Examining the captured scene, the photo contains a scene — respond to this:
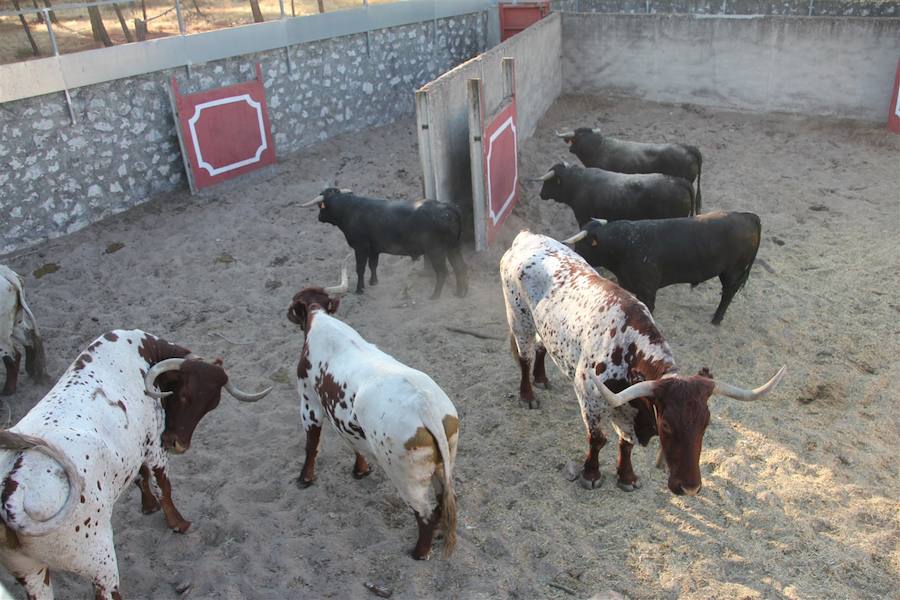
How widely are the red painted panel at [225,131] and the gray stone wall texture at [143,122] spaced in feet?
0.72

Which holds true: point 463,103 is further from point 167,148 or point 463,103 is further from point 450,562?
point 450,562

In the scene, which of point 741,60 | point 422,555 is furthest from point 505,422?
point 741,60

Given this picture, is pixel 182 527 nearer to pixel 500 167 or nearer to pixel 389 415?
pixel 389 415

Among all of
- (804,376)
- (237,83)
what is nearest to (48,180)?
(237,83)

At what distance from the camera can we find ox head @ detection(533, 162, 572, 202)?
8.36 metres

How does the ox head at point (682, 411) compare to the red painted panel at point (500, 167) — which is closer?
the ox head at point (682, 411)

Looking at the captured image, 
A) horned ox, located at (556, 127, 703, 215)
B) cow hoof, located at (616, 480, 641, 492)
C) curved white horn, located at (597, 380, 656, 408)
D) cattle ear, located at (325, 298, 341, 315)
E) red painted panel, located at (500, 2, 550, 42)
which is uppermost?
red painted panel, located at (500, 2, 550, 42)

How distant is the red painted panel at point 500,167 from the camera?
7.93 metres

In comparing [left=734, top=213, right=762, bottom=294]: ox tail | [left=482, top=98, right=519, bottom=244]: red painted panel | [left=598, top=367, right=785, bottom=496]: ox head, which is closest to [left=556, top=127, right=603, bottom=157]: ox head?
[left=482, top=98, right=519, bottom=244]: red painted panel

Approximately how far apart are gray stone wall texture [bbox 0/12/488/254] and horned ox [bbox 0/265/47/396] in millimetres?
2569

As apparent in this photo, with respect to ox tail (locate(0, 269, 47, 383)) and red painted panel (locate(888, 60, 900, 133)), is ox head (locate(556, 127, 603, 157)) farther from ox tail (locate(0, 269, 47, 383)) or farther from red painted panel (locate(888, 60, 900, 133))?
ox tail (locate(0, 269, 47, 383))

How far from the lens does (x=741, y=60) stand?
12445 millimetres

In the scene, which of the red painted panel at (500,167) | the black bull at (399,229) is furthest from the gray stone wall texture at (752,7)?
the black bull at (399,229)

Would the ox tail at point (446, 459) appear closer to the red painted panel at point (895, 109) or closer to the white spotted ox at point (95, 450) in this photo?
the white spotted ox at point (95, 450)
